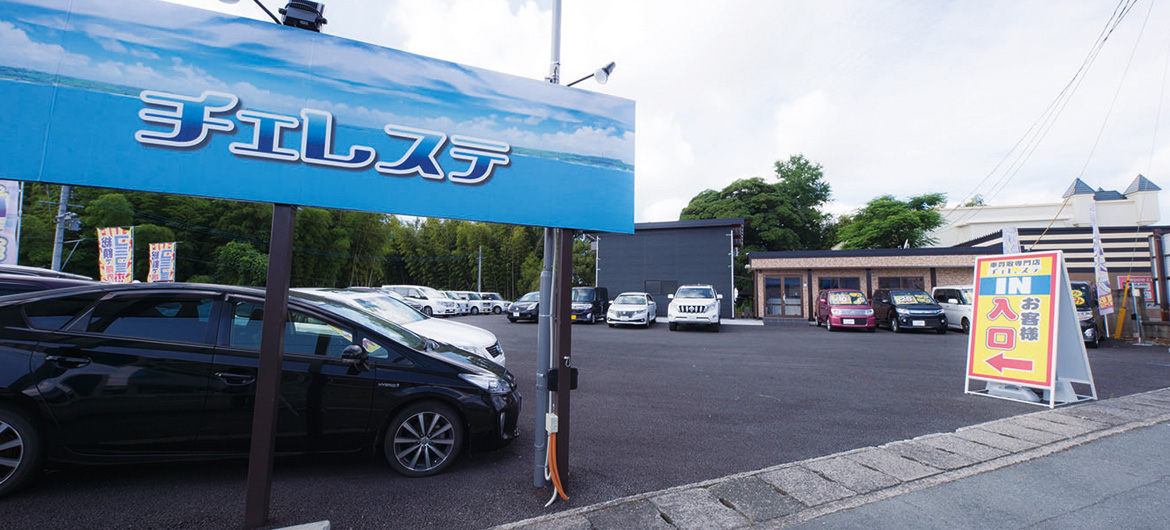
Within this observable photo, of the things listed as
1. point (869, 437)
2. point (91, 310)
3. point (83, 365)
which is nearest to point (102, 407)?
point (83, 365)

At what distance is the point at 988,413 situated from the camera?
4957 millimetres

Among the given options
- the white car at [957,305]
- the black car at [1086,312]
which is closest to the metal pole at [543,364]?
the black car at [1086,312]

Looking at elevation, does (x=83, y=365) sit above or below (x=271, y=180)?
below

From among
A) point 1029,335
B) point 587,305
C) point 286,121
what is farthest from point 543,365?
point 587,305

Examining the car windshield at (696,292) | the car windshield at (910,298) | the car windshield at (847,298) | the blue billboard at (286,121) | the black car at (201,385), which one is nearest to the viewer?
the blue billboard at (286,121)

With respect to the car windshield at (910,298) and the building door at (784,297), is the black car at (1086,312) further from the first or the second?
the building door at (784,297)

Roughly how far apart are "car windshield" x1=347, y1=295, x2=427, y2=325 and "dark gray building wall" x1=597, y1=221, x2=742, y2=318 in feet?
48.5

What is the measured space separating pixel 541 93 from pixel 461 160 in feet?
2.43

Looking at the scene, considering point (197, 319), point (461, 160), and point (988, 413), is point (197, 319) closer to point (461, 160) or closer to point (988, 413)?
point (461, 160)

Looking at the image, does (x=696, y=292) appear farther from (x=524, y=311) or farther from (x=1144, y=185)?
(x=1144, y=185)

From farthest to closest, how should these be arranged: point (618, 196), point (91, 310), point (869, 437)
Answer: point (869, 437) < point (618, 196) < point (91, 310)

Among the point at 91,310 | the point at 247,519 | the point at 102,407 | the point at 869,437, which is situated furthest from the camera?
the point at 869,437

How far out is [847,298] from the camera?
1564cm

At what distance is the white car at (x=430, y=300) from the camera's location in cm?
2189
